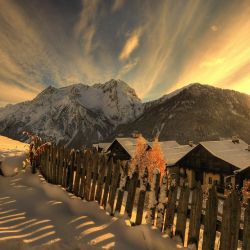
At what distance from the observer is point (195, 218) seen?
4992mm

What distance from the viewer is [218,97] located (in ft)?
646

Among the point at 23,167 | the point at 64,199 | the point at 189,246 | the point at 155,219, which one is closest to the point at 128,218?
the point at 155,219

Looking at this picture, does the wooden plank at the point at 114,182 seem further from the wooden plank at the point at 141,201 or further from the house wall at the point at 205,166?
the house wall at the point at 205,166

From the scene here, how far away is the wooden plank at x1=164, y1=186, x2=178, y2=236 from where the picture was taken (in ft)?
17.7

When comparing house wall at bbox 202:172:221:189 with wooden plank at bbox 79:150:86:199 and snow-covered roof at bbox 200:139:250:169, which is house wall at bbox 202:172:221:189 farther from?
wooden plank at bbox 79:150:86:199

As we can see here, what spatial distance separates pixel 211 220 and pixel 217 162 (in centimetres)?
2971

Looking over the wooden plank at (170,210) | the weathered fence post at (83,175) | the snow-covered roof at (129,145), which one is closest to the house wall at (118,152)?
the snow-covered roof at (129,145)

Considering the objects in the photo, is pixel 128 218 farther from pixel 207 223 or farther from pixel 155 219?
pixel 207 223

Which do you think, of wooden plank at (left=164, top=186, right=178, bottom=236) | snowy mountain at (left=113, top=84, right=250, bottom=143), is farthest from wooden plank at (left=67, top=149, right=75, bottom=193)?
snowy mountain at (left=113, top=84, right=250, bottom=143)

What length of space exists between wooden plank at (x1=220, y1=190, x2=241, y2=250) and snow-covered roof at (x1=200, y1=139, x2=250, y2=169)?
27.0 meters

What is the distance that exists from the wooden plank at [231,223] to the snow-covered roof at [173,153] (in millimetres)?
34810

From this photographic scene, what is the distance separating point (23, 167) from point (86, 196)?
3495 millimetres

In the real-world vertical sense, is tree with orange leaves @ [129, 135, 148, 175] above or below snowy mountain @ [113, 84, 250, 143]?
below

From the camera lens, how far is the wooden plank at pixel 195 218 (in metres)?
4.91
